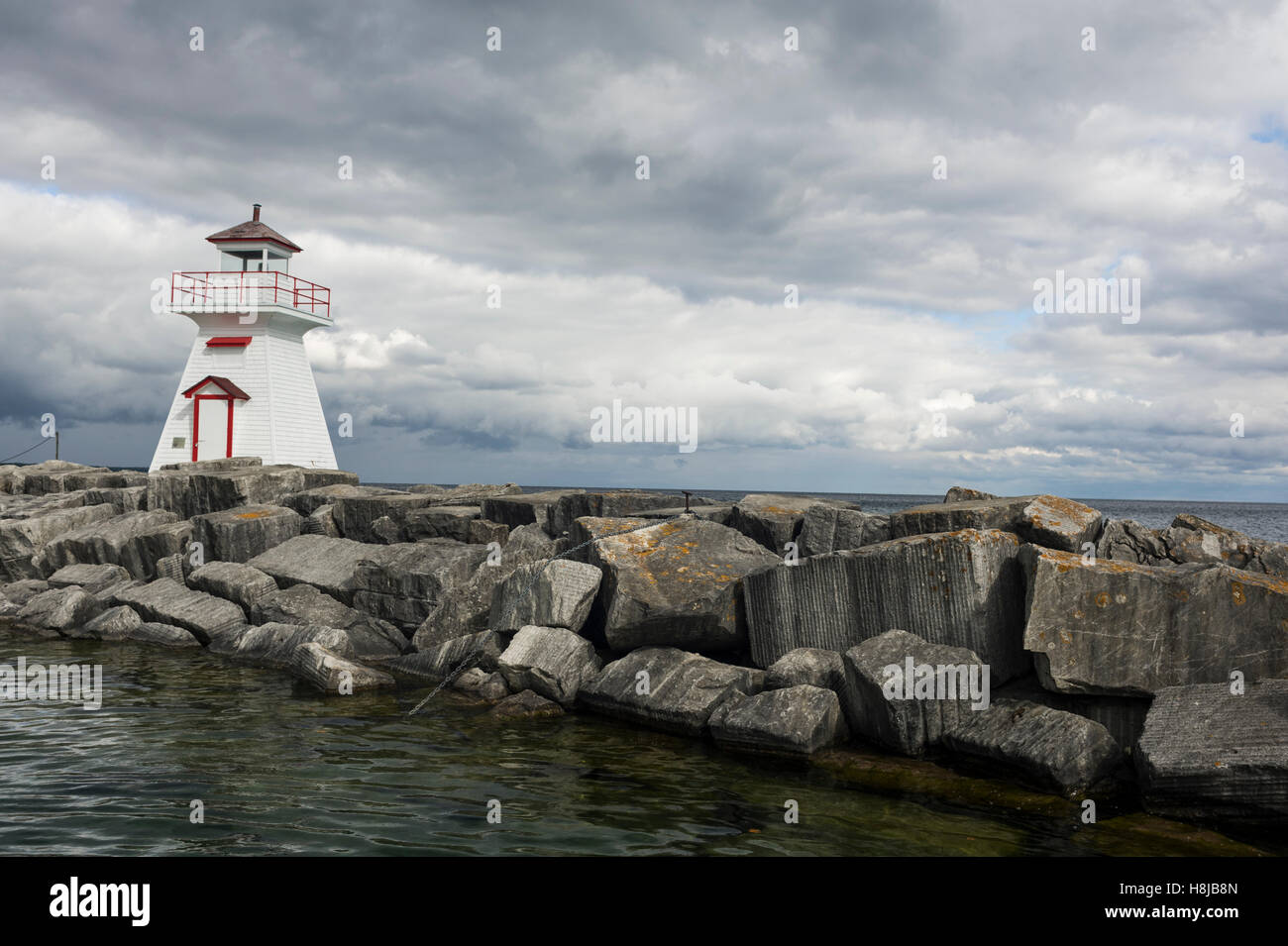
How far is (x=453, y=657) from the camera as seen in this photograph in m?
10.8

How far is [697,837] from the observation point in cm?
601

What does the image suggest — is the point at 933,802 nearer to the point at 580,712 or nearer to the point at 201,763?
the point at 580,712

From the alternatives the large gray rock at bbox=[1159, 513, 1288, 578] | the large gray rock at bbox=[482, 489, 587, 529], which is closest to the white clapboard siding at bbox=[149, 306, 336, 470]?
the large gray rock at bbox=[482, 489, 587, 529]

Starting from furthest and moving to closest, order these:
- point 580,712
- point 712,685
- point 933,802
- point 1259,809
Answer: point 580,712 → point 712,685 → point 933,802 → point 1259,809

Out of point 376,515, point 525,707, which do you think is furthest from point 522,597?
point 376,515

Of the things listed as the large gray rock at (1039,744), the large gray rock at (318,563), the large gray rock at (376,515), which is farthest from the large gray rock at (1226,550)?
the large gray rock at (376,515)

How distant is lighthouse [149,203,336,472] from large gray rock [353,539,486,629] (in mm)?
14705

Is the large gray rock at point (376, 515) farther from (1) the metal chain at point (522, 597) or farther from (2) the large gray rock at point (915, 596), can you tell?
(2) the large gray rock at point (915, 596)

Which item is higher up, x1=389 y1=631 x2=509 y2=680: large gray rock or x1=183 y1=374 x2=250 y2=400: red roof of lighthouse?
x1=183 y1=374 x2=250 y2=400: red roof of lighthouse

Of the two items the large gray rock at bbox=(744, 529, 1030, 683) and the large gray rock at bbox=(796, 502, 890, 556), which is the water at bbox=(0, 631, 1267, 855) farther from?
the large gray rock at bbox=(796, 502, 890, 556)

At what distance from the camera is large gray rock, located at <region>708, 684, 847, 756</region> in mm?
7602

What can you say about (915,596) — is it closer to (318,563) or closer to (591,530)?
(591,530)

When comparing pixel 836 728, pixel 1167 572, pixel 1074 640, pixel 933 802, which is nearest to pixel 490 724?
pixel 836 728
